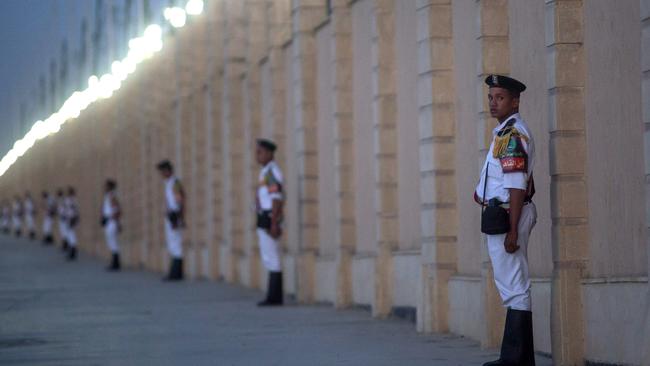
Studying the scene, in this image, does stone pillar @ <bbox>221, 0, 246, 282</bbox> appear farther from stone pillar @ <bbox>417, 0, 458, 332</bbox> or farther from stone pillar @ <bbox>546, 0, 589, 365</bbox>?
stone pillar @ <bbox>546, 0, 589, 365</bbox>

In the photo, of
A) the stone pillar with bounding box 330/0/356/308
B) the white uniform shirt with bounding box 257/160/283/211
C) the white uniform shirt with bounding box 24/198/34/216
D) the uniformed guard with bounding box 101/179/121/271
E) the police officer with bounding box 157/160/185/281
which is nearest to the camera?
the white uniform shirt with bounding box 257/160/283/211

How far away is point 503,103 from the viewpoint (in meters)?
12.4

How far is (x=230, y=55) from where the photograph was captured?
31656mm

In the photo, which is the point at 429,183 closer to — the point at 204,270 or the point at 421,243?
the point at 421,243

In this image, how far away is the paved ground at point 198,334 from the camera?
14.5 meters

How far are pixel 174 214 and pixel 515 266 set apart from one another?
2061 cm

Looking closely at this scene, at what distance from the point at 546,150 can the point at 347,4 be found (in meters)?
8.03

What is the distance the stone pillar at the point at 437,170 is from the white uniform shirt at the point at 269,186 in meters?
4.67

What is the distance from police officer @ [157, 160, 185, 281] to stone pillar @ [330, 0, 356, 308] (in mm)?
9811

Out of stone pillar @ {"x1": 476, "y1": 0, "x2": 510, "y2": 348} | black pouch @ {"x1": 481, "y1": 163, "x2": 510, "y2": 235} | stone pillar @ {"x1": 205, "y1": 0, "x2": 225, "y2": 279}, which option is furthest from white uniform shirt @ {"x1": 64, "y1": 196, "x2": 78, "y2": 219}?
black pouch @ {"x1": 481, "y1": 163, "x2": 510, "y2": 235}

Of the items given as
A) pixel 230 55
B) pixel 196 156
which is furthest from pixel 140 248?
pixel 230 55

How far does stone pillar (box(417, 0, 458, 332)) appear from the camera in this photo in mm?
17000

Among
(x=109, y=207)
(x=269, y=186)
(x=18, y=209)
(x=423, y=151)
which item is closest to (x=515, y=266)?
(x=423, y=151)

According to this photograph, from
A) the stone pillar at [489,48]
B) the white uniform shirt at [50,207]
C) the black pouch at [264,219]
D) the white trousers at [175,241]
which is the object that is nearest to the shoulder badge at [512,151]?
the stone pillar at [489,48]
